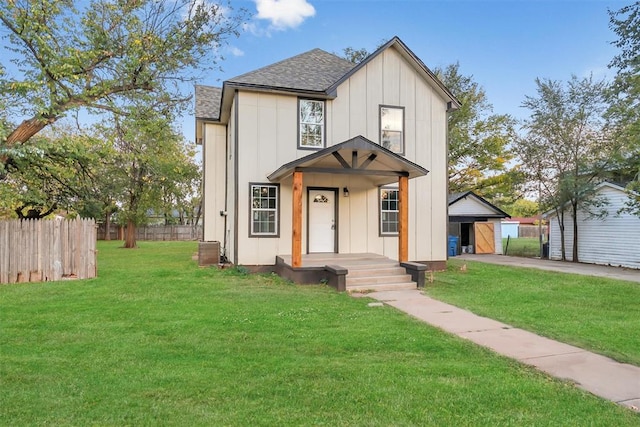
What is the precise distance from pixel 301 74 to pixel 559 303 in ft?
30.4

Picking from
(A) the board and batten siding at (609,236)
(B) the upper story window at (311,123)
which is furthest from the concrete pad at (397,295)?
(A) the board and batten siding at (609,236)

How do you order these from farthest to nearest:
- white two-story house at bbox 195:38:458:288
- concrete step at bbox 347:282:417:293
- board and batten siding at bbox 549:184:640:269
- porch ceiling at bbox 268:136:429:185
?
board and batten siding at bbox 549:184:640:269, white two-story house at bbox 195:38:458:288, porch ceiling at bbox 268:136:429:185, concrete step at bbox 347:282:417:293

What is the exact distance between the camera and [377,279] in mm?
9328

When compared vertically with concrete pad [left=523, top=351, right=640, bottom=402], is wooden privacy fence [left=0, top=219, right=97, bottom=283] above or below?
above

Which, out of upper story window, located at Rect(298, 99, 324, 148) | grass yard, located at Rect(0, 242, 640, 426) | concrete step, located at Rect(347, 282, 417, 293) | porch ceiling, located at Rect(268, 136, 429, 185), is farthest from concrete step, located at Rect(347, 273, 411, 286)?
upper story window, located at Rect(298, 99, 324, 148)

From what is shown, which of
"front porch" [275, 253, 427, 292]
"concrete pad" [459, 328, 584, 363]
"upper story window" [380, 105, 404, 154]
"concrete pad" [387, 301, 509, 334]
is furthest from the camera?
"upper story window" [380, 105, 404, 154]

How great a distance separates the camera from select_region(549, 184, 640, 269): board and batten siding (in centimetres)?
1449

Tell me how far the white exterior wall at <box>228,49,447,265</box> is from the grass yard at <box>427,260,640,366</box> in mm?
1949

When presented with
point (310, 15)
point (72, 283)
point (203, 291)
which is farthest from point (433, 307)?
point (310, 15)

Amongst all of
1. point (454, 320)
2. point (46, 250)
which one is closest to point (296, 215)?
point (454, 320)

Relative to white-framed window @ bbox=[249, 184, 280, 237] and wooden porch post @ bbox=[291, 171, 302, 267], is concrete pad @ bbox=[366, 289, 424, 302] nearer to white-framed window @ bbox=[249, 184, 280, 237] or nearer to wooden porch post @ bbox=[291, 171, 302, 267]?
wooden porch post @ bbox=[291, 171, 302, 267]

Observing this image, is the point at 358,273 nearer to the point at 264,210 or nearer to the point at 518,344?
the point at 264,210

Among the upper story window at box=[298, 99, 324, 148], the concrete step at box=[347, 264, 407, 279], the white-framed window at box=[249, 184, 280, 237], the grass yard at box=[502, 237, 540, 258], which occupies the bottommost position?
the grass yard at box=[502, 237, 540, 258]

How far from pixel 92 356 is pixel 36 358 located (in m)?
0.57
